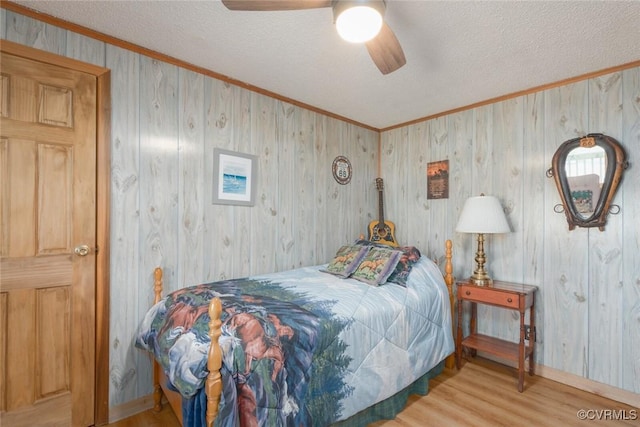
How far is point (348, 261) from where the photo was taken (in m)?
2.67

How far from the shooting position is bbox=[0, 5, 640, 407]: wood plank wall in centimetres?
206

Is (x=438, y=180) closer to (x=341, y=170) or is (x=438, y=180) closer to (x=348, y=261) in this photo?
(x=341, y=170)

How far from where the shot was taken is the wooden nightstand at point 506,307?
93.2 inches

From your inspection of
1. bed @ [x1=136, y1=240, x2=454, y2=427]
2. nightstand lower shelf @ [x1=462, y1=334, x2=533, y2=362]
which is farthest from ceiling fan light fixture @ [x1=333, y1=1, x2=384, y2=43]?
nightstand lower shelf @ [x1=462, y1=334, x2=533, y2=362]

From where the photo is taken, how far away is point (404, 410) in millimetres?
2090

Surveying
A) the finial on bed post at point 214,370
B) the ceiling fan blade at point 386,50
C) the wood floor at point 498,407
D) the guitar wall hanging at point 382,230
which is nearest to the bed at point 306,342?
the finial on bed post at point 214,370

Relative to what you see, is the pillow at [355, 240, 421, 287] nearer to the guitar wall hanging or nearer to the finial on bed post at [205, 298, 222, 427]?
the guitar wall hanging

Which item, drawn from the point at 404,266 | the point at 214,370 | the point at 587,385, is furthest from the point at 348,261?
the point at 587,385

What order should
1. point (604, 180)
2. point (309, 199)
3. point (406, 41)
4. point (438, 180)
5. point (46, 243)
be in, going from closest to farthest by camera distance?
point (46, 243) < point (406, 41) < point (604, 180) < point (309, 199) < point (438, 180)

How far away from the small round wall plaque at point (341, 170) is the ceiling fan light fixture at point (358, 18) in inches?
75.4

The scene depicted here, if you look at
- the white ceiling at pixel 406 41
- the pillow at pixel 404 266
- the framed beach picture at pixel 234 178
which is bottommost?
the pillow at pixel 404 266

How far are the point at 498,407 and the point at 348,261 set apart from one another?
1.43 metres

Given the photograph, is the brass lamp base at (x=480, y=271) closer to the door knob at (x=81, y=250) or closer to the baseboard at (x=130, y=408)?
the baseboard at (x=130, y=408)

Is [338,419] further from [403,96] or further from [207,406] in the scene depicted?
[403,96]
